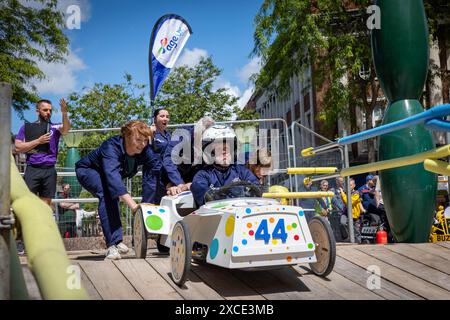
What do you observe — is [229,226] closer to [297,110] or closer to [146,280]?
[146,280]

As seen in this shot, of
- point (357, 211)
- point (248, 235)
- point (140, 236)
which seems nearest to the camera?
point (248, 235)

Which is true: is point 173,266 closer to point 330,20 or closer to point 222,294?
point 222,294

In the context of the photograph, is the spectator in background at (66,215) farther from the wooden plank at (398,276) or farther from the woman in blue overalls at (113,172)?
the wooden plank at (398,276)

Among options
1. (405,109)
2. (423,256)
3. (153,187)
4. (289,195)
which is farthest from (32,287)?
(405,109)

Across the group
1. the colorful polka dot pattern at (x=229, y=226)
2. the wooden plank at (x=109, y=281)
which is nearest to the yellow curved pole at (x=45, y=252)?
the wooden plank at (x=109, y=281)

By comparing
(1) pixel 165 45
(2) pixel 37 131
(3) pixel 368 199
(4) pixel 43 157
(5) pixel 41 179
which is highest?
(1) pixel 165 45

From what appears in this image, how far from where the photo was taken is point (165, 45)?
10.5m

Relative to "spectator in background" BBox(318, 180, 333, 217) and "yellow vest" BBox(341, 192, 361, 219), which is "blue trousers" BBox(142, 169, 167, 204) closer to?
A: "spectator in background" BBox(318, 180, 333, 217)

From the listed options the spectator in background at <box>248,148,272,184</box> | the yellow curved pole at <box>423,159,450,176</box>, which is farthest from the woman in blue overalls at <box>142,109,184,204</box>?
the yellow curved pole at <box>423,159,450,176</box>

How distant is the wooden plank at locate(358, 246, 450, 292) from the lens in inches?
147

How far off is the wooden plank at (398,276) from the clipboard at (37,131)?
3.59 meters

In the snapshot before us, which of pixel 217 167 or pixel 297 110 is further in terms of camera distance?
pixel 297 110

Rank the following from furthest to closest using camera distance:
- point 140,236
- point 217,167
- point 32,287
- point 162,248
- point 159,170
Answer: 1. point 159,170
2. point 162,248
3. point 140,236
4. point 217,167
5. point 32,287

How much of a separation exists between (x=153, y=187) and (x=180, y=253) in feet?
7.31
